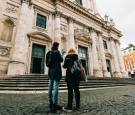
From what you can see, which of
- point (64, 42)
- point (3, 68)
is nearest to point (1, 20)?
point (3, 68)

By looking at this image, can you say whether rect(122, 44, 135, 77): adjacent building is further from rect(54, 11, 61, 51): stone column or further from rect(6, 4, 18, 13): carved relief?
rect(6, 4, 18, 13): carved relief

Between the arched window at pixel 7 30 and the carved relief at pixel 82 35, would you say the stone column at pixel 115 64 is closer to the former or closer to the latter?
the carved relief at pixel 82 35

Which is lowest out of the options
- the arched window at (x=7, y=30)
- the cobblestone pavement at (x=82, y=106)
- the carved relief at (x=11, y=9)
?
the cobblestone pavement at (x=82, y=106)

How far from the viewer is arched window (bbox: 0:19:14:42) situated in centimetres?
1130

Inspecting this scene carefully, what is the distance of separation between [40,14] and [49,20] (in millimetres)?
1364

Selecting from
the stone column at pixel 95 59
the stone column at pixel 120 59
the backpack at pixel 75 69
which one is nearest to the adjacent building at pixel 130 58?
the stone column at pixel 120 59

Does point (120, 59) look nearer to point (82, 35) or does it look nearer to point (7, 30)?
point (82, 35)

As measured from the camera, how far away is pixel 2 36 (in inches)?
440

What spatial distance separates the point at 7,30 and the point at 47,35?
439cm

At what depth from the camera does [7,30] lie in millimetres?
11688

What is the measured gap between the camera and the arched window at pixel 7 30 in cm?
1130

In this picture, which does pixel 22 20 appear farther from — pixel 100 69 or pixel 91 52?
pixel 100 69

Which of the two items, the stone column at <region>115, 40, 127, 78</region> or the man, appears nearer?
the man

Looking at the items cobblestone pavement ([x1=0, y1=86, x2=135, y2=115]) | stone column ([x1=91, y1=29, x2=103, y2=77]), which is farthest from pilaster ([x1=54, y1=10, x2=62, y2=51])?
cobblestone pavement ([x1=0, y1=86, x2=135, y2=115])
